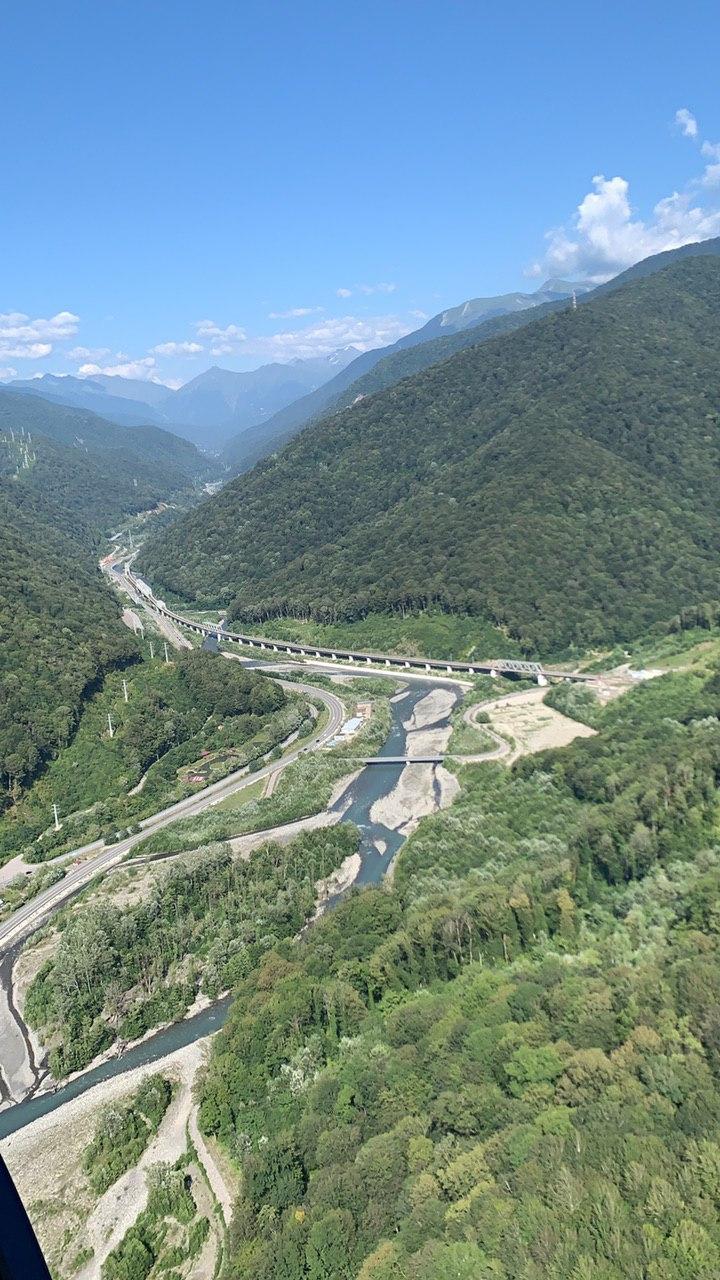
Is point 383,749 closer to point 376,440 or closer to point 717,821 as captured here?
point 717,821

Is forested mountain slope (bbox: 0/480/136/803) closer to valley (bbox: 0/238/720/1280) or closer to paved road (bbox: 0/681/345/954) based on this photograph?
valley (bbox: 0/238/720/1280)

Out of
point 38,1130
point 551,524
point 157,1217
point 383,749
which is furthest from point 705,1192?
point 551,524

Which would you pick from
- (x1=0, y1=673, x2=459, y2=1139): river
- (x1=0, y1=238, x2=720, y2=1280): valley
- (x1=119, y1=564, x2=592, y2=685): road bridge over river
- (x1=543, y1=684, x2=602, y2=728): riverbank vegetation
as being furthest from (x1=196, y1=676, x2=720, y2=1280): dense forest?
Result: (x1=119, y1=564, x2=592, y2=685): road bridge over river

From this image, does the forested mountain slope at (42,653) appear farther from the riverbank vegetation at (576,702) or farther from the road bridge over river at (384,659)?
the riverbank vegetation at (576,702)

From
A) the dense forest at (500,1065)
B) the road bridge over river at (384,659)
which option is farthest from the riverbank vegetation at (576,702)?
the dense forest at (500,1065)

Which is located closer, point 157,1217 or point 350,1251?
point 350,1251

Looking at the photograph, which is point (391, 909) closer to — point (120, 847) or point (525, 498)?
point (120, 847)
